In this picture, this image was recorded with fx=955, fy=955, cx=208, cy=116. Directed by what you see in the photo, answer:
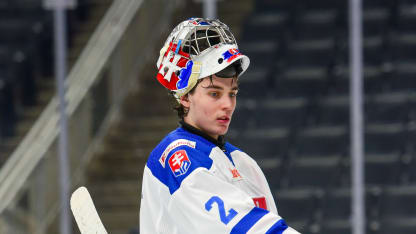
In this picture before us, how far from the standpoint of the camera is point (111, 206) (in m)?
6.07

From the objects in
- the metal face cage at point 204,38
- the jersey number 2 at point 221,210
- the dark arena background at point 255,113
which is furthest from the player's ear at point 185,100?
the dark arena background at point 255,113

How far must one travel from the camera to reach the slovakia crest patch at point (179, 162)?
203 cm

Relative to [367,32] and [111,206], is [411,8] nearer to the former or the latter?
[367,32]

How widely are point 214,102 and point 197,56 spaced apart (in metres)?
0.11

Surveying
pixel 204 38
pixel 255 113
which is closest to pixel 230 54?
pixel 204 38

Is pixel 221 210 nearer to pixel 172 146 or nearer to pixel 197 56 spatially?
pixel 172 146

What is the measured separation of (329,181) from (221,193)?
3.75m

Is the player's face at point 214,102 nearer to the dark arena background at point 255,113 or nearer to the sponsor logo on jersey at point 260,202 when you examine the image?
the sponsor logo on jersey at point 260,202

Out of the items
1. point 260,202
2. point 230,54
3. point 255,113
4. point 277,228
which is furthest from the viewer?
point 255,113

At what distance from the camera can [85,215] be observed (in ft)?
7.33

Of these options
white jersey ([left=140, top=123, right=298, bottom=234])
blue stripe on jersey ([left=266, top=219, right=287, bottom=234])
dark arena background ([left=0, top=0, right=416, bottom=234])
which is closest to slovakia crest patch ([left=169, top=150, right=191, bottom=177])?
white jersey ([left=140, top=123, right=298, bottom=234])

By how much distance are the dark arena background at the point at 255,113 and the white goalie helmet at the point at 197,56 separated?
3354mm

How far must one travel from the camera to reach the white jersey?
1975mm

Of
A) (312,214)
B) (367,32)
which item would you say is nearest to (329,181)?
(312,214)
